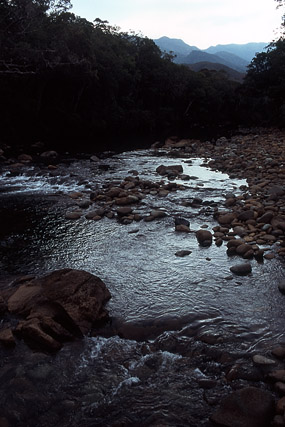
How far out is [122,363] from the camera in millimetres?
4020

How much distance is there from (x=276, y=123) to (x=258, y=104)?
646cm

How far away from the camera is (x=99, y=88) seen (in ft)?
112

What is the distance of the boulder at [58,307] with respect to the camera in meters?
4.37

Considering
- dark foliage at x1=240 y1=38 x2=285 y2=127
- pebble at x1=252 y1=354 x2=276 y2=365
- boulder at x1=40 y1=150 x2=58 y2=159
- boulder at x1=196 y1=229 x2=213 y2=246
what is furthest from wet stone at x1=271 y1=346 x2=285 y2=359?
dark foliage at x1=240 y1=38 x2=285 y2=127

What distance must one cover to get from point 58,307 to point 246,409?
265cm

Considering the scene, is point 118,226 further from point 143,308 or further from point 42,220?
point 143,308

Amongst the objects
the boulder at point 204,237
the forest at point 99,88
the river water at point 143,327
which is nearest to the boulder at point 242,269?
the river water at point 143,327

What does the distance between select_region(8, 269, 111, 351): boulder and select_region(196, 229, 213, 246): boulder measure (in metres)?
2.76

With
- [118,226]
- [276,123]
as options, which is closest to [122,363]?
[118,226]

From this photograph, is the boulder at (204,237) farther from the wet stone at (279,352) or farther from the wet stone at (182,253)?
the wet stone at (279,352)

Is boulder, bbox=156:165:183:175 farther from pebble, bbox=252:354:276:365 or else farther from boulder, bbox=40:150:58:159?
pebble, bbox=252:354:276:365

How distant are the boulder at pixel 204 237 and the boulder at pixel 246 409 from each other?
4021 mm

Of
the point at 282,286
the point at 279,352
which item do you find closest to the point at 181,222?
the point at 282,286

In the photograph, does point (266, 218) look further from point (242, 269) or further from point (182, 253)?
point (182, 253)
